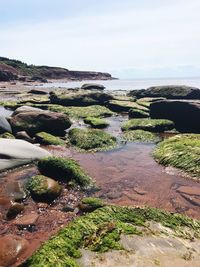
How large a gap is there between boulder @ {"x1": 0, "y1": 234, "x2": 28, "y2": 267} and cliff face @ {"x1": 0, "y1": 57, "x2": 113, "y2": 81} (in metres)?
97.0

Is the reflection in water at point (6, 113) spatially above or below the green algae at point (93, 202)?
→ below

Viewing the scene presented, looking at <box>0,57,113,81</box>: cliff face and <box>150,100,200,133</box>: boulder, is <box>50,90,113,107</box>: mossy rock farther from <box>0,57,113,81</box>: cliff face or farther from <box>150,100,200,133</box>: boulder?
<box>0,57,113,81</box>: cliff face

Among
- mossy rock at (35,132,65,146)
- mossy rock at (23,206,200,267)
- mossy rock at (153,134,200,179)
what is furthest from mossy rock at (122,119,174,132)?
mossy rock at (23,206,200,267)

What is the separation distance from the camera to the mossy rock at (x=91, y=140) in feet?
59.0

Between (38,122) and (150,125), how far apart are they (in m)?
7.45

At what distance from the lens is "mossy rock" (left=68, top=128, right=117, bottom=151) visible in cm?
1798

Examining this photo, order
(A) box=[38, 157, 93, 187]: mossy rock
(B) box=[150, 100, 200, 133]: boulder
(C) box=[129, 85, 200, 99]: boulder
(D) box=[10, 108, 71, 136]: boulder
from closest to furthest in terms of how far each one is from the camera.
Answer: (A) box=[38, 157, 93, 187]: mossy rock < (D) box=[10, 108, 71, 136]: boulder < (B) box=[150, 100, 200, 133]: boulder < (C) box=[129, 85, 200, 99]: boulder

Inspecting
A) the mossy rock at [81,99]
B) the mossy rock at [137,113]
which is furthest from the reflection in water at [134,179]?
the mossy rock at [81,99]

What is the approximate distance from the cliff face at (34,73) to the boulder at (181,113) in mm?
81674

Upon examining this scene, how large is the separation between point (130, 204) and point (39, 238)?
11.1 ft

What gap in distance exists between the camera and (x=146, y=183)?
1283 cm

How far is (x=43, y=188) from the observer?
11180mm

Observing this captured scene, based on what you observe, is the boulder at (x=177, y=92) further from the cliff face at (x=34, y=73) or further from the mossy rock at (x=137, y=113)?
the cliff face at (x=34, y=73)

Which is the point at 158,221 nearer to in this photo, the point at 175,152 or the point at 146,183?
the point at 146,183
